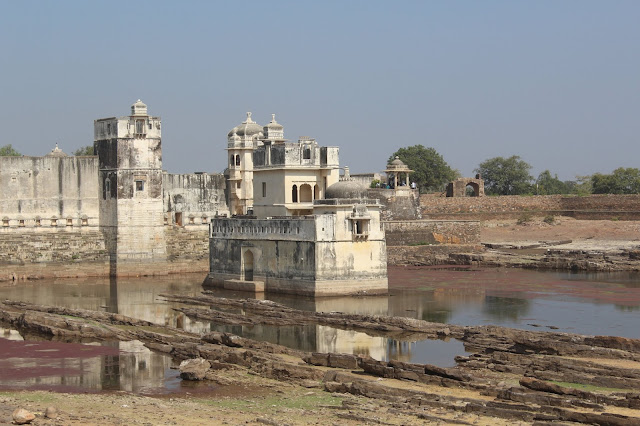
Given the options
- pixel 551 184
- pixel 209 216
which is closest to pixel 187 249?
pixel 209 216

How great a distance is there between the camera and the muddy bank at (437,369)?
1576cm

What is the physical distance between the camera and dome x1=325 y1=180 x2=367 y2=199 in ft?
105

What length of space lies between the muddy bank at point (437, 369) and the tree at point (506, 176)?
44.9 meters

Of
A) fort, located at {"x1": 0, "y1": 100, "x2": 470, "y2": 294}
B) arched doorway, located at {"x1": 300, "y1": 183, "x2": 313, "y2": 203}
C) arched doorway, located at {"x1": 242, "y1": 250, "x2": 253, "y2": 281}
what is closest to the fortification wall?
fort, located at {"x1": 0, "y1": 100, "x2": 470, "y2": 294}

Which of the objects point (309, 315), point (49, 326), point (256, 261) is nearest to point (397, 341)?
point (309, 315)

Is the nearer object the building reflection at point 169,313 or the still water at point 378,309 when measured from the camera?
the building reflection at point 169,313

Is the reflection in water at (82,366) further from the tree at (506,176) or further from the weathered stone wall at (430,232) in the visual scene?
the tree at (506,176)

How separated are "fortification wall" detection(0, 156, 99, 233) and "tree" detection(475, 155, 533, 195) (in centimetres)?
3630

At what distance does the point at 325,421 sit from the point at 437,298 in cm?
1677

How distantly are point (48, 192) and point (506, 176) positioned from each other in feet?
128

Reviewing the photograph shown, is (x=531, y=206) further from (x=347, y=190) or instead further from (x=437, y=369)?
(x=437, y=369)

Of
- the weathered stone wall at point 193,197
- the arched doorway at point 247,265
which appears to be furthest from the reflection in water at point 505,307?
the weathered stone wall at point 193,197

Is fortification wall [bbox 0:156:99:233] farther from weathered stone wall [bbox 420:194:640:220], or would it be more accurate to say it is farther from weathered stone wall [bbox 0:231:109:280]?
weathered stone wall [bbox 420:194:640:220]

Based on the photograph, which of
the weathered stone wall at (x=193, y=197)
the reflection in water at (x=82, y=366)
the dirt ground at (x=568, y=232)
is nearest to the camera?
the reflection in water at (x=82, y=366)
